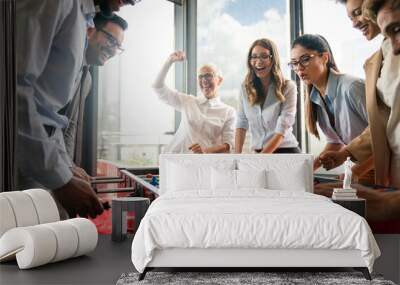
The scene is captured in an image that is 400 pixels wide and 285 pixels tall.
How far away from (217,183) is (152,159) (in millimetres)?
1319

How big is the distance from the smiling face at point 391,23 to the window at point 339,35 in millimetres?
213

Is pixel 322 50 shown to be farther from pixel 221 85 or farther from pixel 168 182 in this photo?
pixel 168 182

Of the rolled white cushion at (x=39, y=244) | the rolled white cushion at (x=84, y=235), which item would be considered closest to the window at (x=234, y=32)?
the rolled white cushion at (x=84, y=235)

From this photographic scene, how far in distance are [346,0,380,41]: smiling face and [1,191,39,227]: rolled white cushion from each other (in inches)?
174

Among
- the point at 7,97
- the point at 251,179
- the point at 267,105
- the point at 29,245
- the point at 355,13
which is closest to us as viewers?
the point at 29,245

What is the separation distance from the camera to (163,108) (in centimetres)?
708

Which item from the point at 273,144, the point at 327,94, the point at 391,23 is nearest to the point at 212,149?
the point at 273,144

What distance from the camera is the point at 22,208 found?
4.94 m

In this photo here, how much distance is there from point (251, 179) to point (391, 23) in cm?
259

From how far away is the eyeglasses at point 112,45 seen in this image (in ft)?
22.8

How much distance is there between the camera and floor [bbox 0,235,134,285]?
14.1 ft

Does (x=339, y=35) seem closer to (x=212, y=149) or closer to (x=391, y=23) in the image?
(x=391, y=23)

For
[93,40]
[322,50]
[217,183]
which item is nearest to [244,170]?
[217,183]

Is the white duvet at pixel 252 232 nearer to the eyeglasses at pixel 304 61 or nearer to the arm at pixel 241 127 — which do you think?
the arm at pixel 241 127
